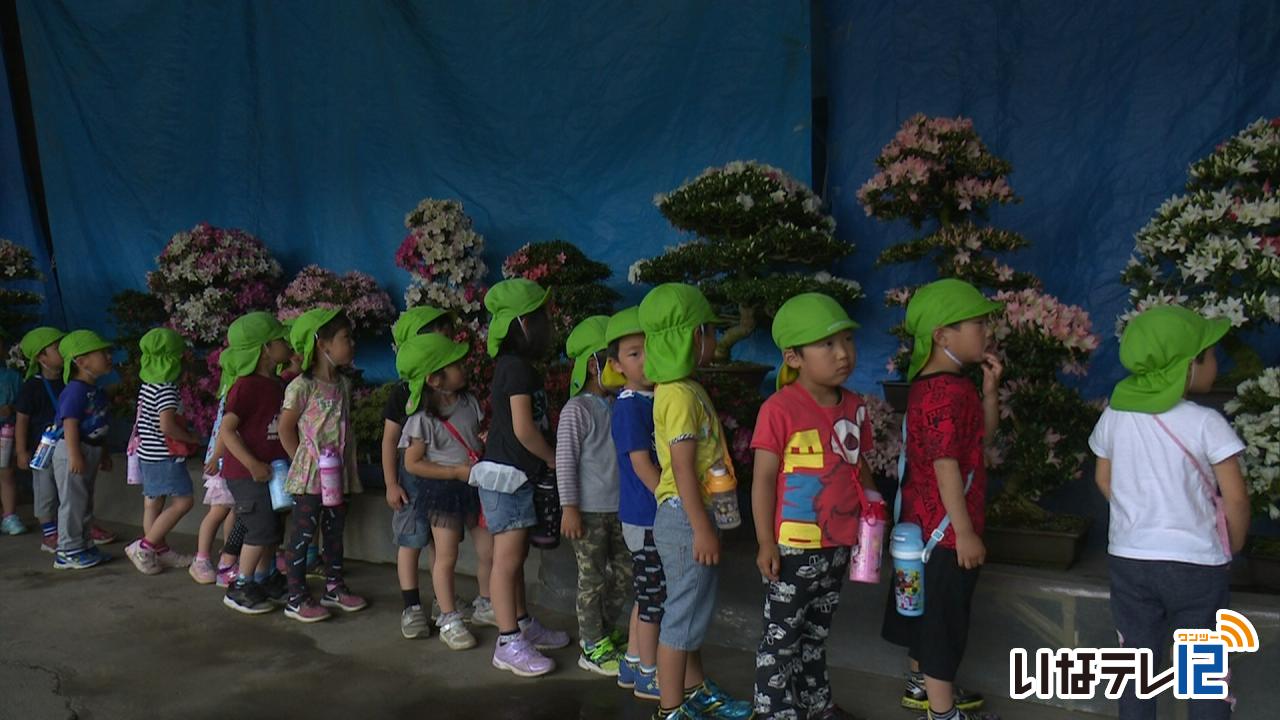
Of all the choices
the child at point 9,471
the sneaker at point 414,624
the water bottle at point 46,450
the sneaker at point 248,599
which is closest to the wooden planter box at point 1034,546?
the sneaker at point 414,624

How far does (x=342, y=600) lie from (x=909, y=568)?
107 inches

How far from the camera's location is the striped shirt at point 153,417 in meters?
4.75

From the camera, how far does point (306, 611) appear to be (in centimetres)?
399

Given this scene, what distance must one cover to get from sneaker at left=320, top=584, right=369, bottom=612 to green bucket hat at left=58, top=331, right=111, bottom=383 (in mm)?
2201

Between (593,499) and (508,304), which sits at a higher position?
(508,304)

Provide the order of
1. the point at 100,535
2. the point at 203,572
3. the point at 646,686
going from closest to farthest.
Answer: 1. the point at 646,686
2. the point at 203,572
3. the point at 100,535

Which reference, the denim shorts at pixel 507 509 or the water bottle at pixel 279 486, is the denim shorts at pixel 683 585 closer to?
the denim shorts at pixel 507 509

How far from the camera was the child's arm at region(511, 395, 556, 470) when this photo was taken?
3.20 meters

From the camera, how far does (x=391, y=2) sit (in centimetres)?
551

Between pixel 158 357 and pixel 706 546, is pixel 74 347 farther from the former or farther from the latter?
pixel 706 546

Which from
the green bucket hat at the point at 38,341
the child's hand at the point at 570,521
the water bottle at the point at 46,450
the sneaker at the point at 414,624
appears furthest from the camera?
the green bucket hat at the point at 38,341

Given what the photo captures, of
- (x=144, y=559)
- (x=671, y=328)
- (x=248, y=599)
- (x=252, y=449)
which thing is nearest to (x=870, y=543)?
(x=671, y=328)

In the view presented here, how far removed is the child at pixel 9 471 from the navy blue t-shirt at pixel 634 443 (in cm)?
489

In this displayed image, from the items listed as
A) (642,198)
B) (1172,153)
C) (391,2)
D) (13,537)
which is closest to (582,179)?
(642,198)
